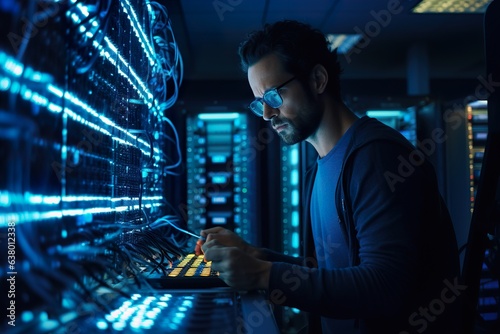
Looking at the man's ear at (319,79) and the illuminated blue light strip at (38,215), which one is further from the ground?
the man's ear at (319,79)

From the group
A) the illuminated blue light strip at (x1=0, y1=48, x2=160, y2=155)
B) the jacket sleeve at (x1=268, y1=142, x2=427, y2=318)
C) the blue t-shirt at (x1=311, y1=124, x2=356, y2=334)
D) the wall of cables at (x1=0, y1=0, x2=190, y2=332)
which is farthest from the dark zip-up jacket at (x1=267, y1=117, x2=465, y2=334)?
the illuminated blue light strip at (x1=0, y1=48, x2=160, y2=155)

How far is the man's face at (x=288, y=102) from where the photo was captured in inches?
54.3

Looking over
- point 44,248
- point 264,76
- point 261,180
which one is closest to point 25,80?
point 44,248

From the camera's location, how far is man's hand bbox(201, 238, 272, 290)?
37.2 inches

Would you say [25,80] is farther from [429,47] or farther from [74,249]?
[429,47]

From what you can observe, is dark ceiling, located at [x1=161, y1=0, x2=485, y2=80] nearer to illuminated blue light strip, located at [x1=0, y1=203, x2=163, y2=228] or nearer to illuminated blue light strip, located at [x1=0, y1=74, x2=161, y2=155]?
illuminated blue light strip, located at [x1=0, y1=74, x2=161, y2=155]

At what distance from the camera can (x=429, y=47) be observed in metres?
4.31

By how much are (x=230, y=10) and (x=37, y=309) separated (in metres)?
2.98

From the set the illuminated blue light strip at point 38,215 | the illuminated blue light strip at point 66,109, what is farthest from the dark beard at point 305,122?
the illuminated blue light strip at point 38,215

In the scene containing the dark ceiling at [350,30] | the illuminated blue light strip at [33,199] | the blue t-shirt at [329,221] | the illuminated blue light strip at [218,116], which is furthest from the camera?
the dark ceiling at [350,30]

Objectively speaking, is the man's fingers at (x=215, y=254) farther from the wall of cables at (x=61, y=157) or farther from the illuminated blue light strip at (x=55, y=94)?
the illuminated blue light strip at (x=55, y=94)

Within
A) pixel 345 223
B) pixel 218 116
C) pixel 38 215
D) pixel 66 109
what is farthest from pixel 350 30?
pixel 38 215

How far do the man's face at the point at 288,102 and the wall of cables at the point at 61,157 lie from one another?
1.47 feet

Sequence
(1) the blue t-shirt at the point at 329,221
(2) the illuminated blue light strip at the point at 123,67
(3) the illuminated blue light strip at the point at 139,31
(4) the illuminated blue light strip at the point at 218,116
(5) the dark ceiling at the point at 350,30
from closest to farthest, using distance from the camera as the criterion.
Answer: (2) the illuminated blue light strip at the point at 123,67
(3) the illuminated blue light strip at the point at 139,31
(1) the blue t-shirt at the point at 329,221
(4) the illuminated blue light strip at the point at 218,116
(5) the dark ceiling at the point at 350,30
